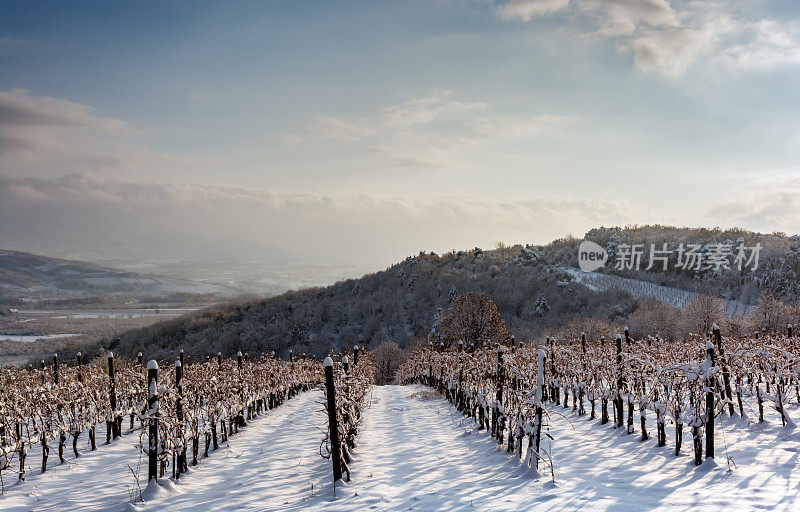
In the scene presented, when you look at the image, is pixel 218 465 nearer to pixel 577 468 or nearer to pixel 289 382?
pixel 577 468

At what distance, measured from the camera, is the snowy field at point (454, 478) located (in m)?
7.32

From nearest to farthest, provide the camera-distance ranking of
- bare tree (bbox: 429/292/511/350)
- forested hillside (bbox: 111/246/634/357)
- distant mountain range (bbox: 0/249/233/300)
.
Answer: bare tree (bbox: 429/292/511/350) < forested hillside (bbox: 111/246/634/357) < distant mountain range (bbox: 0/249/233/300)

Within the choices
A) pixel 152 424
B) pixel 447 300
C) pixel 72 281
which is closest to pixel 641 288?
pixel 447 300

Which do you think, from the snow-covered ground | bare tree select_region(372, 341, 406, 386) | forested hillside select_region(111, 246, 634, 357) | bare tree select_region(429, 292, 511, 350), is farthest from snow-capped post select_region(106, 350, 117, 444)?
the snow-covered ground

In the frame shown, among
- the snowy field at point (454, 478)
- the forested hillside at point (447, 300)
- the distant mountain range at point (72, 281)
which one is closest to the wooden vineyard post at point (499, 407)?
the snowy field at point (454, 478)

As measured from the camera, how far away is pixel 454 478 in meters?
8.68

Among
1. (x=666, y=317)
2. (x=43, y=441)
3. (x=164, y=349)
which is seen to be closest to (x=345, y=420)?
(x=43, y=441)

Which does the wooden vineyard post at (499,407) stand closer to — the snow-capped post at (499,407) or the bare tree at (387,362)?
the snow-capped post at (499,407)

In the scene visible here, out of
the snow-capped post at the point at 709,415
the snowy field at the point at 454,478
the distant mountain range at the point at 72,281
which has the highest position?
the distant mountain range at the point at 72,281

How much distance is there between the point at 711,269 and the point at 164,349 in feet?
286

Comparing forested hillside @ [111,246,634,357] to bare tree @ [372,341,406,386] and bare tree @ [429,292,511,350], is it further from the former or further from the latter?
bare tree @ [429,292,511,350]

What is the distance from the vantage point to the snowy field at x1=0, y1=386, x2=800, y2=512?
7324mm

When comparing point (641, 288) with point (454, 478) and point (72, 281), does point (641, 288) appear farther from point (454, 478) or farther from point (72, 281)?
point (72, 281)

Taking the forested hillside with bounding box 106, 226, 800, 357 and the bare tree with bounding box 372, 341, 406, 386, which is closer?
the bare tree with bounding box 372, 341, 406, 386
